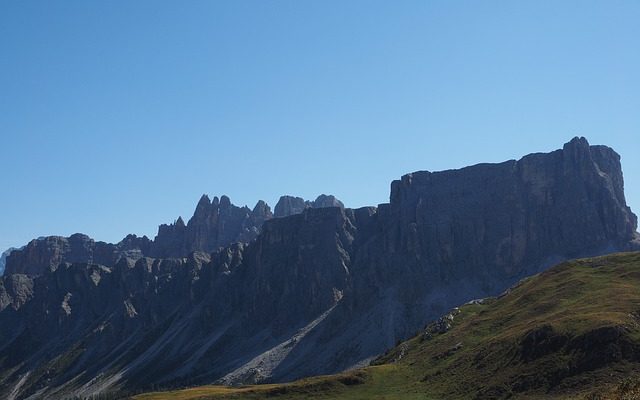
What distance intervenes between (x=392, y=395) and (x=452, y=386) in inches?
393

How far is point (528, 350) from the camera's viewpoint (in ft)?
380

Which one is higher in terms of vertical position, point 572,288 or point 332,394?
point 572,288

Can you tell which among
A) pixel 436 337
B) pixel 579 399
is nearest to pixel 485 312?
pixel 436 337

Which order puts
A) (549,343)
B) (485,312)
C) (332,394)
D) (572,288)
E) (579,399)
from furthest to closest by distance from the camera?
(485,312)
(572,288)
(332,394)
(549,343)
(579,399)

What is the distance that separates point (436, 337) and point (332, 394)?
3654 cm

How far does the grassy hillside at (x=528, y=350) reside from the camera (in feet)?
344

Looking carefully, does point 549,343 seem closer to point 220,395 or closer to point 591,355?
point 591,355

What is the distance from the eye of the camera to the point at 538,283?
16512 centimetres

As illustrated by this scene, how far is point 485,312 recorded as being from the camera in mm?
161000

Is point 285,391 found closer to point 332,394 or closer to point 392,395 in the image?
point 332,394

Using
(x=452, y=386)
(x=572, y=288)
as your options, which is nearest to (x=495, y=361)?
(x=452, y=386)

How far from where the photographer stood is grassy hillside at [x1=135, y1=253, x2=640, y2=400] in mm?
104875

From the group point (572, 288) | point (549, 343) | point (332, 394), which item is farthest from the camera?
point (572, 288)

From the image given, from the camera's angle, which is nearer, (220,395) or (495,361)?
(495,361)
